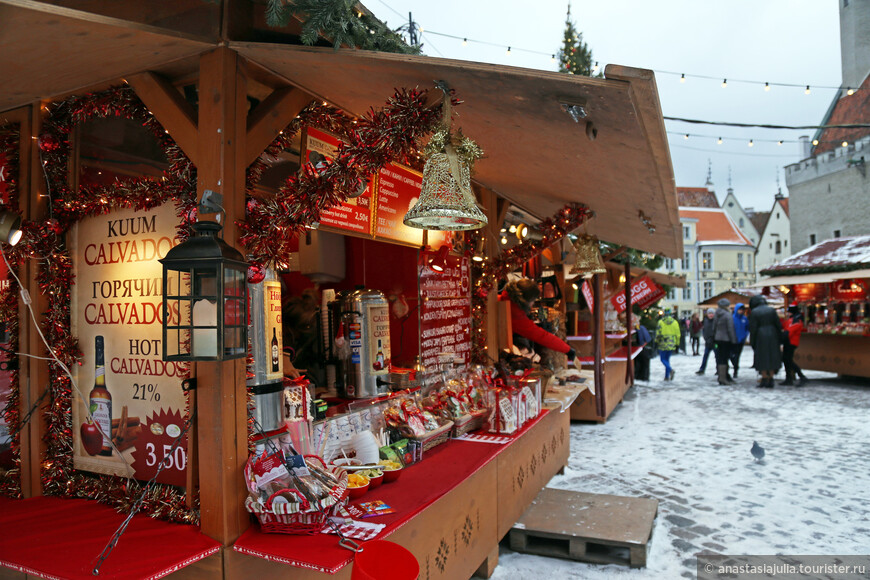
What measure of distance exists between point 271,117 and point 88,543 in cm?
212

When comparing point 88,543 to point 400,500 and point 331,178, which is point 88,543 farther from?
point 331,178

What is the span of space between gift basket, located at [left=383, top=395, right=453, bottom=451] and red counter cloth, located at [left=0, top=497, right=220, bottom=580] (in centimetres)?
165

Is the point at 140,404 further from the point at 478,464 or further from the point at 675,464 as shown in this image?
the point at 675,464

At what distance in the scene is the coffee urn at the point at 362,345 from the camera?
13.3 feet

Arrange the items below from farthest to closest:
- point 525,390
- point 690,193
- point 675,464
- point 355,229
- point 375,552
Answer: point 690,193
point 675,464
point 525,390
point 355,229
point 375,552

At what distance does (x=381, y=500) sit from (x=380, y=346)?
4.14 ft

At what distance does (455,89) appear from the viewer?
2.73 m

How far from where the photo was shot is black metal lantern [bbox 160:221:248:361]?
2.35 m

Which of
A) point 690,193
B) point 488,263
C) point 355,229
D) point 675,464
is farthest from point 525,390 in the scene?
point 690,193

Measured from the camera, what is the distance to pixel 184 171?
2758 mm

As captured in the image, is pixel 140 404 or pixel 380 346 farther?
pixel 380 346

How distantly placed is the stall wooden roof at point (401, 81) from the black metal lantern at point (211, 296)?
0.84m

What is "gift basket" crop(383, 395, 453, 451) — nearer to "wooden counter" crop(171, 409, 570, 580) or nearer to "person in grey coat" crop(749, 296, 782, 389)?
"wooden counter" crop(171, 409, 570, 580)

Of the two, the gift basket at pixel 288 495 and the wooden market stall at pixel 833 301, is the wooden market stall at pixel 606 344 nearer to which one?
the wooden market stall at pixel 833 301
